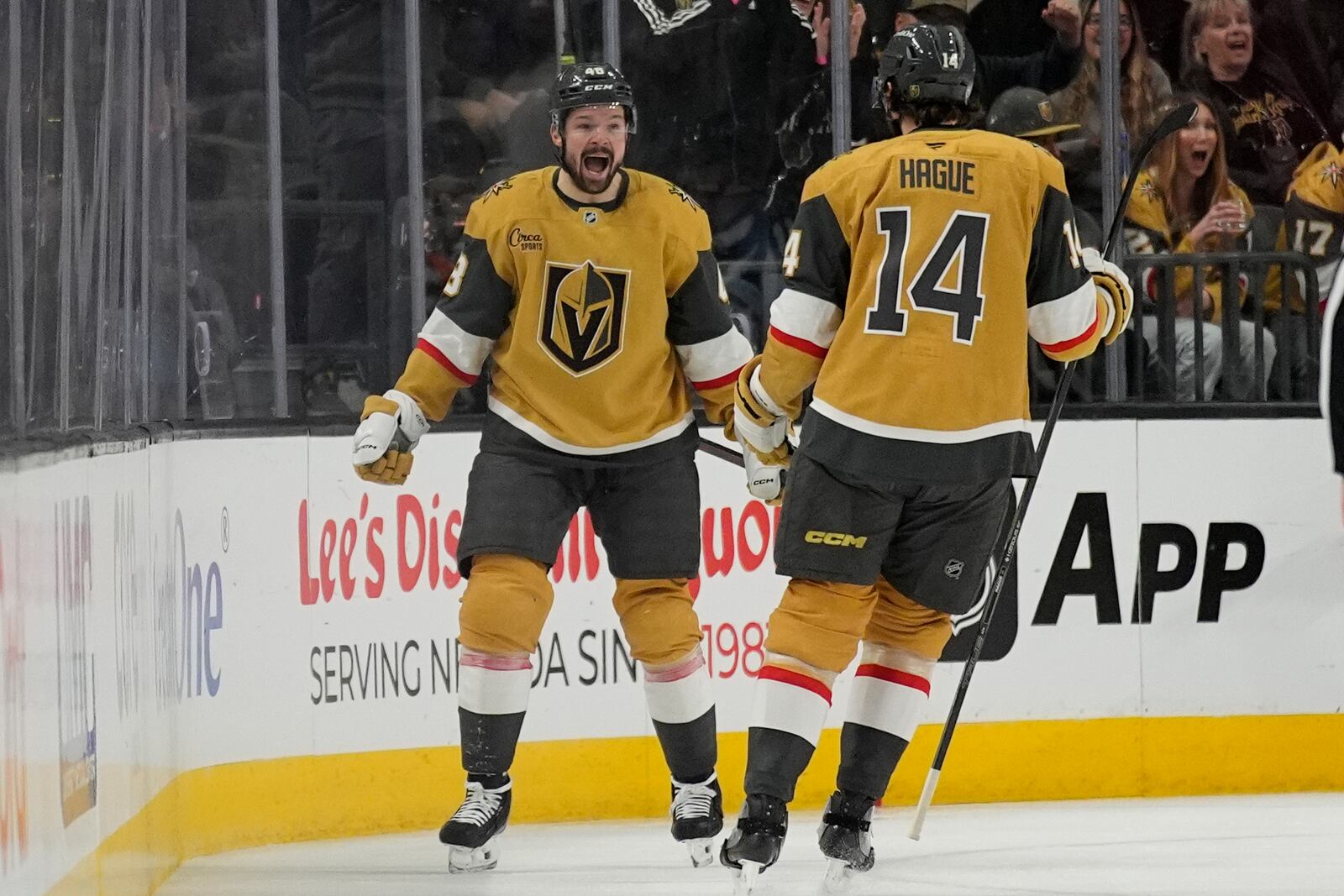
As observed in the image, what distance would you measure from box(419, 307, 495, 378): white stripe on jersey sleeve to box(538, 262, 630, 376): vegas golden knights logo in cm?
13

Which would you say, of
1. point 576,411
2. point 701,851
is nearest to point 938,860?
point 701,851

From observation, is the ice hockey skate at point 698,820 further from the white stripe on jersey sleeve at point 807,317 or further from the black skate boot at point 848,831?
the white stripe on jersey sleeve at point 807,317

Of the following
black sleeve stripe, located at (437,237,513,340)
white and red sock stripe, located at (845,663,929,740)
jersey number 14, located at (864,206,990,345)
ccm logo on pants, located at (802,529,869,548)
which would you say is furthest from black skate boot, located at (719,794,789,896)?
black sleeve stripe, located at (437,237,513,340)

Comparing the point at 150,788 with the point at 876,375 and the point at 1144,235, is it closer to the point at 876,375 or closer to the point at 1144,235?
the point at 876,375

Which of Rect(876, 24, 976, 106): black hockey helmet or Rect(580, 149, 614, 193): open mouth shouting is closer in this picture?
Rect(876, 24, 976, 106): black hockey helmet

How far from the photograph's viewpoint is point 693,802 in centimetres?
378

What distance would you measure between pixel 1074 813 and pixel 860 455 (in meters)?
1.60

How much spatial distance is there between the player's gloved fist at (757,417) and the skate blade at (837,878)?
2.28 ft

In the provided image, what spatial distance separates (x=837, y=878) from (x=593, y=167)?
1.34 meters

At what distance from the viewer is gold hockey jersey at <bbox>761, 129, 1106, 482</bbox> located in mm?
3191

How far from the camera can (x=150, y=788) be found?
3498mm

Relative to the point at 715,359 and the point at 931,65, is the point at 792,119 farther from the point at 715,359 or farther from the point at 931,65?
the point at 931,65

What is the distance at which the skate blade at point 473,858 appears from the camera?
3715 millimetres

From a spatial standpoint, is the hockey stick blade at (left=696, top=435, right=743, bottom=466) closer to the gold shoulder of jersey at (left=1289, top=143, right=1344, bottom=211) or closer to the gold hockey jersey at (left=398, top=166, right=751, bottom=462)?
the gold hockey jersey at (left=398, top=166, right=751, bottom=462)
